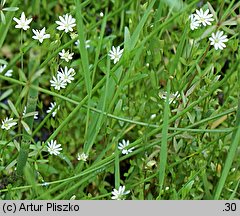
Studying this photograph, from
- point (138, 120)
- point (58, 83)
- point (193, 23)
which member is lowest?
point (138, 120)

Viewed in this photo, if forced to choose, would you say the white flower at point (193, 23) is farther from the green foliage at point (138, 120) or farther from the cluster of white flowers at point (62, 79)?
the cluster of white flowers at point (62, 79)

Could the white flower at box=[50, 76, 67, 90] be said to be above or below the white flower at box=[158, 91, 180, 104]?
above

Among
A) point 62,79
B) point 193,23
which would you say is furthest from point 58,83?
point 193,23

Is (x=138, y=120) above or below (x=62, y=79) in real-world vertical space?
below

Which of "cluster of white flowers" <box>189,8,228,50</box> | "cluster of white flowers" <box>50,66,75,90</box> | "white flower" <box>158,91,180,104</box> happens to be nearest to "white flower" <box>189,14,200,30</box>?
"cluster of white flowers" <box>189,8,228,50</box>

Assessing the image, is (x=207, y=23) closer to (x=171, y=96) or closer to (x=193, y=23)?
(x=193, y=23)

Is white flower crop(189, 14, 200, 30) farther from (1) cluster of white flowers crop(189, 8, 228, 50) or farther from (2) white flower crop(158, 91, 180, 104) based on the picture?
(2) white flower crop(158, 91, 180, 104)

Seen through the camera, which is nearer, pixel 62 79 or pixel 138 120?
pixel 62 79
